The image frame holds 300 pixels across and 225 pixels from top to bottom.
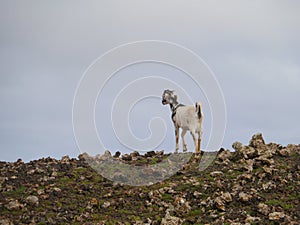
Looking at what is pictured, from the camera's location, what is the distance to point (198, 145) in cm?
2564

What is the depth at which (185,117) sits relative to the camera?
25.9 meters

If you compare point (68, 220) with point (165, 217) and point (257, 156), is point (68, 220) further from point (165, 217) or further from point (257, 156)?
point (257, 156)

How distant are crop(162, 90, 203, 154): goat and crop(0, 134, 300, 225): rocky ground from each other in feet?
4.61

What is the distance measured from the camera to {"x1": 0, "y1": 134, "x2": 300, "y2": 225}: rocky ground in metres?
18.9

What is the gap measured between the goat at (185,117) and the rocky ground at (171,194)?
1.41m

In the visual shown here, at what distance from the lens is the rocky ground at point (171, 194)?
18938mm

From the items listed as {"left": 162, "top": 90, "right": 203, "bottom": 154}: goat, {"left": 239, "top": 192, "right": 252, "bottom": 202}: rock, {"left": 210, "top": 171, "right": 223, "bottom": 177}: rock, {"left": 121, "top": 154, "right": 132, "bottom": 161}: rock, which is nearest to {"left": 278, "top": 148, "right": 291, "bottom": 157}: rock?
{"left": 210, "top": 171, "right": 223, "bottom": 177}: rock

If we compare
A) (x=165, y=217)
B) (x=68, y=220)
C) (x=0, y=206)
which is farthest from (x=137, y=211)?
(x=0, y=206)

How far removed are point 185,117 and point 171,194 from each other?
5896 mm

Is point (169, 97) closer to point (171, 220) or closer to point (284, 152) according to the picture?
point (284, 152)

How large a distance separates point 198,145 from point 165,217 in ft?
23.9

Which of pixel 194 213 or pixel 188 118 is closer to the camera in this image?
pixel 194 213

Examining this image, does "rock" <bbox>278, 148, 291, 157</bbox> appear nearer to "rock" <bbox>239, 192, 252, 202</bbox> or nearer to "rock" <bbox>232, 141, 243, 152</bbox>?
"rock" <bbox>232, 141, 243, 152</bbox>

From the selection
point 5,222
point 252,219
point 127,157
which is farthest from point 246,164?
point 5,222
